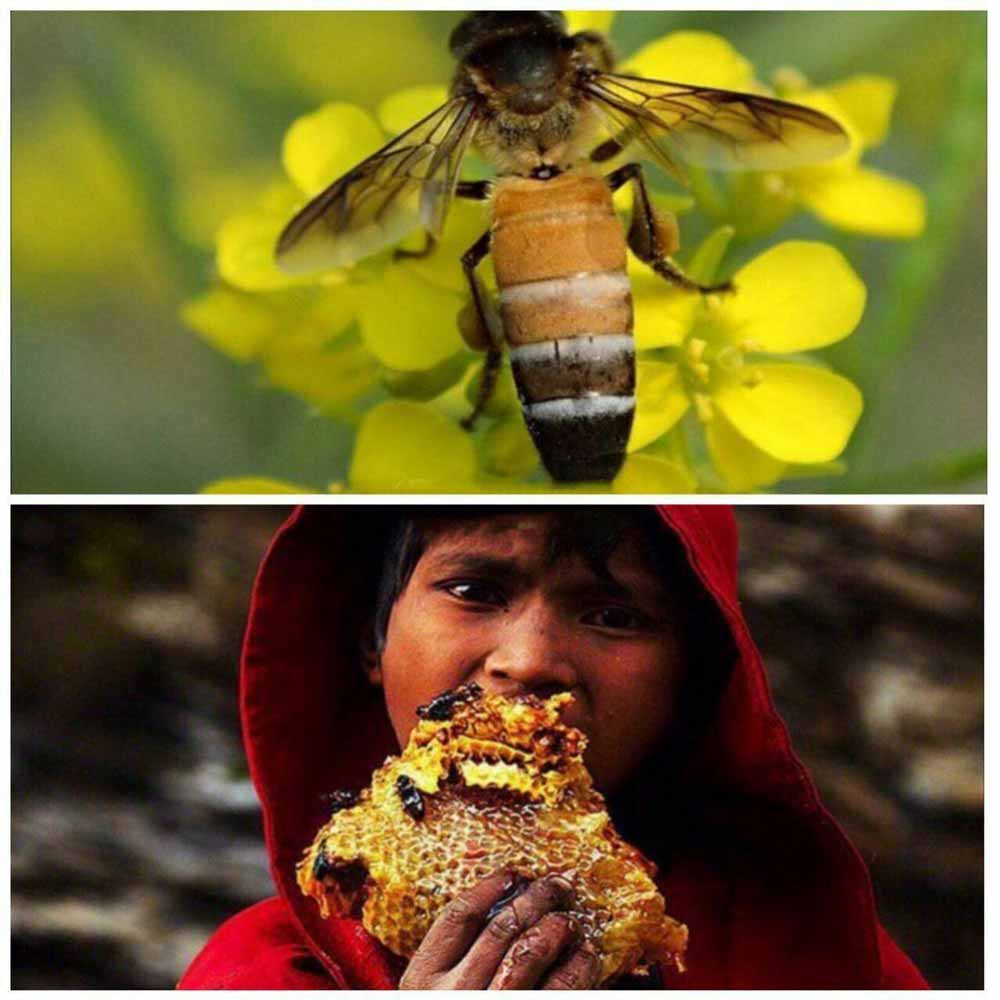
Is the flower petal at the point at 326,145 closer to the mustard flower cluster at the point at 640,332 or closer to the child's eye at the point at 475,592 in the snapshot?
the mustard flower cluster at the point at 640,332

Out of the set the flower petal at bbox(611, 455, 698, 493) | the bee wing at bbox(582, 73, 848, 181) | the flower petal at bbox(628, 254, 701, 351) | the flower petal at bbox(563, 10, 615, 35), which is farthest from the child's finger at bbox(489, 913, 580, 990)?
the flower petal at bbox(563, 10, 615, 35)

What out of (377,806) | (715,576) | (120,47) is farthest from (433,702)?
(120,47)

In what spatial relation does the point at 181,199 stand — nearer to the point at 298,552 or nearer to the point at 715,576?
the point at 298,552

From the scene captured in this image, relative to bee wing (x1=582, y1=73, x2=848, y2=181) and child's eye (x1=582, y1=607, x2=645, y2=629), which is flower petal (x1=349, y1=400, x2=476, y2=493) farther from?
bee wing (x1=582, y1=73, x2=848, y2=181)

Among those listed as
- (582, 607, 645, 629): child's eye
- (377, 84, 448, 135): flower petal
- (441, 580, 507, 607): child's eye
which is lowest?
(582, 607, 645, 629): child's eye

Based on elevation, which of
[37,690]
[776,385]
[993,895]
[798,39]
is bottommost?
[993,895]

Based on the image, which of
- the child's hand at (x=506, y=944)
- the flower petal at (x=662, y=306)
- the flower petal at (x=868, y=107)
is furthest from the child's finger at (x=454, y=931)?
the flower petal at (x=868, y=107)

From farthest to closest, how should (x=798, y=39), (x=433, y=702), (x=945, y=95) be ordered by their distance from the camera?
1. (x=945, y=95)
2. (x=798, y=39)
3. (x=433, y=702)
